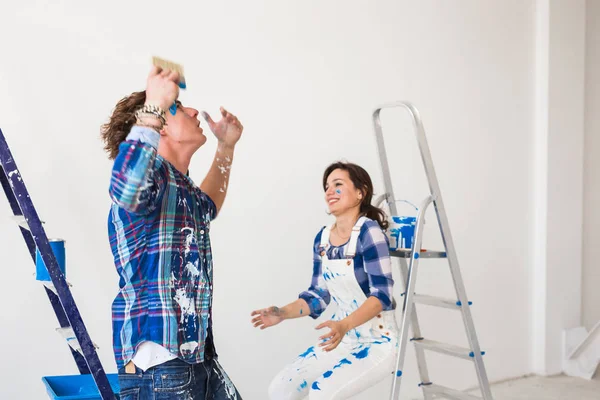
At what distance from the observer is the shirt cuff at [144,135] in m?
1.57

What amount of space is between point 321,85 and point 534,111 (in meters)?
1.74

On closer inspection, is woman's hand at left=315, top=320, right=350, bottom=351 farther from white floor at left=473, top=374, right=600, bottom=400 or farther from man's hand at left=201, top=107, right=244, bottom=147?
white floor at left=473, top=374, right=600, bottom=400

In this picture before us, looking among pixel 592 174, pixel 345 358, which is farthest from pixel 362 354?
pixel 592 174

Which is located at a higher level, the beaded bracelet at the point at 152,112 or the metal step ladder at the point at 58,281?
the beaded bracelet at the point at 152,112

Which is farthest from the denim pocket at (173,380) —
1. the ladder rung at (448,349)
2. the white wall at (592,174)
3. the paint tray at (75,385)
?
the white wall at (592,174)

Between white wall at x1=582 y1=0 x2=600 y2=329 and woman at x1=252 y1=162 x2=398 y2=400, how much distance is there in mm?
2625

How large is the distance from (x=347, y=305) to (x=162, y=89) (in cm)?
132

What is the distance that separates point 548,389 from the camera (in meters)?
4.19

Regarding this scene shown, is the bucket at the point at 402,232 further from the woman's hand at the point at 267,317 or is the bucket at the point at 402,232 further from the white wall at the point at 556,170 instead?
the white wall at the point at 556,170

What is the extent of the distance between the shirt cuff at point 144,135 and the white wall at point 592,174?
3957mm

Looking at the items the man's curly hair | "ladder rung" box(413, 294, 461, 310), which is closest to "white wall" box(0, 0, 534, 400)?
"ladder rung" box(413, 294, 461, 310)

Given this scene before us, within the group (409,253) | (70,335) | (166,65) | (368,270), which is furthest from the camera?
(409,253)

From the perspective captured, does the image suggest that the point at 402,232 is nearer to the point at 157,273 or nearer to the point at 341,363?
the point at 341,363

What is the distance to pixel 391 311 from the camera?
2615 millimetres
